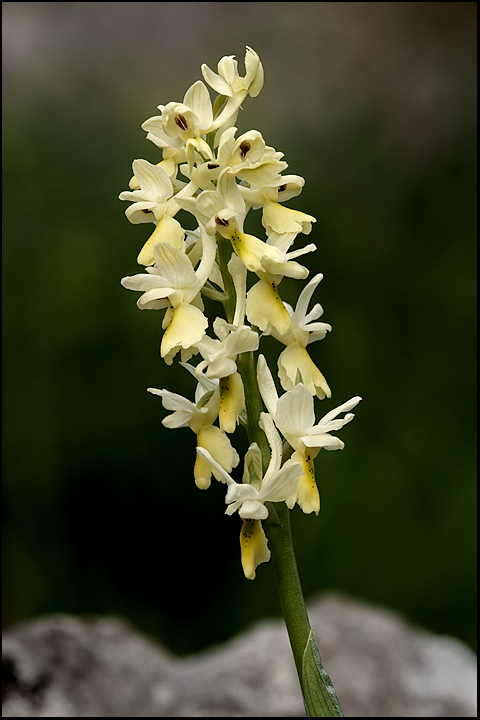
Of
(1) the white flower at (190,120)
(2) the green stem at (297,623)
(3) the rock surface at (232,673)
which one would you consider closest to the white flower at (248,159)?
(1) the white flower at (190,120)

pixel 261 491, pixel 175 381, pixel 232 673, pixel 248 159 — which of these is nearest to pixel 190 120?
pixel 248 159

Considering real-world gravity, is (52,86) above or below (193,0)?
below

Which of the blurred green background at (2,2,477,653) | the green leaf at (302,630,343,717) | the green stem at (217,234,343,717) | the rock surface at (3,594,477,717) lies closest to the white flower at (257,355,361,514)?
the green stem at (217,234,343,717)

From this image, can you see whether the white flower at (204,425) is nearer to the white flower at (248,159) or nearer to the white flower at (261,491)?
the white flower at (261,491)

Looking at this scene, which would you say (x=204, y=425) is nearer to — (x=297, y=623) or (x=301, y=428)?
(x=301, y=428)

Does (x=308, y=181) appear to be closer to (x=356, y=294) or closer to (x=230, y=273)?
(x=356, y=294)

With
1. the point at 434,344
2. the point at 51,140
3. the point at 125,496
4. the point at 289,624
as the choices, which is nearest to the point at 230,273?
the point at 289,624
